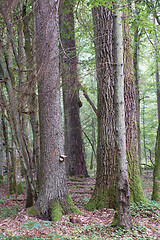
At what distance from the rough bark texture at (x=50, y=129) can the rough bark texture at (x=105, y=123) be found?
3.42 feet

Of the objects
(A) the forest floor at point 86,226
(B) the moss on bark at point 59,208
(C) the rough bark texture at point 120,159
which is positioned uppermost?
(C) the rough bark texture at point 120,159

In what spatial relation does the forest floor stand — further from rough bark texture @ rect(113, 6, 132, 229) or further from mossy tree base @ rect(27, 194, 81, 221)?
rough bark texture @ rect(113, 6, 132, 229)

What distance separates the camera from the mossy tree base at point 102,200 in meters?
5.31

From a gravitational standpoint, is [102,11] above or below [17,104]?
above

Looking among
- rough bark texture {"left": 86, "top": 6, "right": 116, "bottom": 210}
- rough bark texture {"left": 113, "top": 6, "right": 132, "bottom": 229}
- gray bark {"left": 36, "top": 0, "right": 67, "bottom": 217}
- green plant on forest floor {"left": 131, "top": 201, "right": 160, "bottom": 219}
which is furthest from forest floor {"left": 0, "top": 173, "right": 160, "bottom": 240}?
gray bark {"left": 36, "top": 0, "right": 67, "bottom": 217}

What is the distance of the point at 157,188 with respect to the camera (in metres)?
5.55

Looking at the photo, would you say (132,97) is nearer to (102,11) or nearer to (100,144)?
(100,144)

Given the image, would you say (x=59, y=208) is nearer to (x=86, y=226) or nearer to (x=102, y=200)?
(x=86, y=226)

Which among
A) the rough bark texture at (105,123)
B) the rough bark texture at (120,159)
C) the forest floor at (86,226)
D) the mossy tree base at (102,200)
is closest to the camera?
the forest floor at (86,226)

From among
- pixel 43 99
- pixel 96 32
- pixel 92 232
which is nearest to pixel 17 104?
pixel 43 99

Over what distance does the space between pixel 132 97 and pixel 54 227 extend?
3.78 metres

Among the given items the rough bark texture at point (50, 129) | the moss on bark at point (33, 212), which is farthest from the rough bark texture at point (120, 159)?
the moss on bark at point (33, 212)

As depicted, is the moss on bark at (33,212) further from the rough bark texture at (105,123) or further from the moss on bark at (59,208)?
the rough bark texture at (105,123)

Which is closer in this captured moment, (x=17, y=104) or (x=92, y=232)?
(x=92, y=232)
